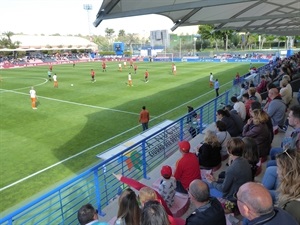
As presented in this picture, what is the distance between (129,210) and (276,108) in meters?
5.71

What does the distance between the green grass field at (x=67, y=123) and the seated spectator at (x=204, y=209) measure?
6.45 m

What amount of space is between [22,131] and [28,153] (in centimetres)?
326

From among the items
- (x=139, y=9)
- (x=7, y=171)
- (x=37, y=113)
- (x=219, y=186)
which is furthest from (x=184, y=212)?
(x=37, y=113)

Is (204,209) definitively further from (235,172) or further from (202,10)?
(202,10)

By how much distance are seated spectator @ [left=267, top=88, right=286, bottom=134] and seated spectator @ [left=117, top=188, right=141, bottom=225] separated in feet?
18.3

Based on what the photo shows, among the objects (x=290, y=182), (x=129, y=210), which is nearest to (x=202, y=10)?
(x=290, y=182)

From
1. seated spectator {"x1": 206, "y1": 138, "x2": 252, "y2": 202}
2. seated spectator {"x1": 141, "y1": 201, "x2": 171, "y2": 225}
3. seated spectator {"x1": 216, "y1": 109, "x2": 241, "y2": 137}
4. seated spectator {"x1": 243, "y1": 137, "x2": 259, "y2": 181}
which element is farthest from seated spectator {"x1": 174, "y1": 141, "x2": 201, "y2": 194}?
seated spectator {"x1": 216, "y1": 109, "x2": 241, "y2": 137}

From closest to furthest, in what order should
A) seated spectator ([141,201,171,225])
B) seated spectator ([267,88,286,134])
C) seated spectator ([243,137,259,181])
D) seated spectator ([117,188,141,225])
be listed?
seated spectator ([141,201,171,225]) < seated spectator ([117,188,141,225]) < seated spectator ([243,137,259,181]) < seated spectator ([267,88,286,134])

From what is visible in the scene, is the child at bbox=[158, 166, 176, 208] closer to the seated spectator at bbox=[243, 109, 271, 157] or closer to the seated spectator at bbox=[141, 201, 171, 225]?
the seated spectator at bbox=[141, 201, 171, 225]

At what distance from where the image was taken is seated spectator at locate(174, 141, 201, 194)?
16.2 feet

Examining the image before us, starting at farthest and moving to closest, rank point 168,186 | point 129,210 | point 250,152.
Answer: point 168,186
point 250,152
point 129,210

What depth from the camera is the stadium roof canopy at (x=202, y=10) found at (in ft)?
17.5

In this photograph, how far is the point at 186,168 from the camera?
16.3 feet

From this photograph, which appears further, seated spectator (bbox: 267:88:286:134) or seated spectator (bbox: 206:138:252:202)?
seated spectator (bbox: 267:88:286:134)
